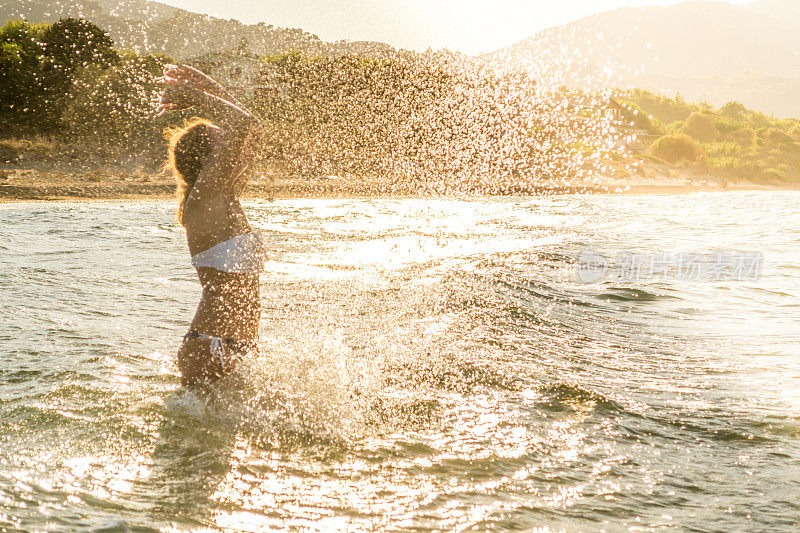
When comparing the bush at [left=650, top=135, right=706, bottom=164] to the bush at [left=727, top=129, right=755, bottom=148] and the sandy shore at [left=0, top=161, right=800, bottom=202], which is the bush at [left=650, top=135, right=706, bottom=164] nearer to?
the sandy shore at [left=0, top=161, right=800, bottom=202]

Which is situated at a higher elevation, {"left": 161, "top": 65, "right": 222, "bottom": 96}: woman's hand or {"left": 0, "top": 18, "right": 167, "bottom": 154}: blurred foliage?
→ {"left": 0, "top": 18, "right": 167, "bottom": 154}: blurred foliage

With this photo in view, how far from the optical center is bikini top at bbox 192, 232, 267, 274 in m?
4.58

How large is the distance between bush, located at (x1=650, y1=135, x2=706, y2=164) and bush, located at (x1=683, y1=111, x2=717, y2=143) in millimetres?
38330

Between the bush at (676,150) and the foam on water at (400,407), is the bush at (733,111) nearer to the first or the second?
the bush at (676,150)

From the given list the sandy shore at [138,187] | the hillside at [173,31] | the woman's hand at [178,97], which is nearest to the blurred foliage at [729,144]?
the sandy shore at [138,187]

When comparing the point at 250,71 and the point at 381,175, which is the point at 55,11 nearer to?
the point at 250,71

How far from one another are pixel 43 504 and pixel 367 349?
3.32 metres

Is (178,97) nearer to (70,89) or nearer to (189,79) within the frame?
(189,79)

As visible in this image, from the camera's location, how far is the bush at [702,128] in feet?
327

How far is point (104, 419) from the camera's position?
4.37 m

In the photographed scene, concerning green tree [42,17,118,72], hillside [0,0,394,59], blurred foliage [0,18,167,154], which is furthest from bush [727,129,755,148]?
blurred foliage [0,18,167,154]

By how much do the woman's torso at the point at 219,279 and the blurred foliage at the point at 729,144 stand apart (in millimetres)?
62724

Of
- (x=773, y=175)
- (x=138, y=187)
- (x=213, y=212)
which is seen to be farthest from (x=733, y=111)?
(x=213, y=212)

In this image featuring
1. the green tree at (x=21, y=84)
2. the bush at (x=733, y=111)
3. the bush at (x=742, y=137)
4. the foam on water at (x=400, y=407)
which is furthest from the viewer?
the bush at (x=733, y=111)
